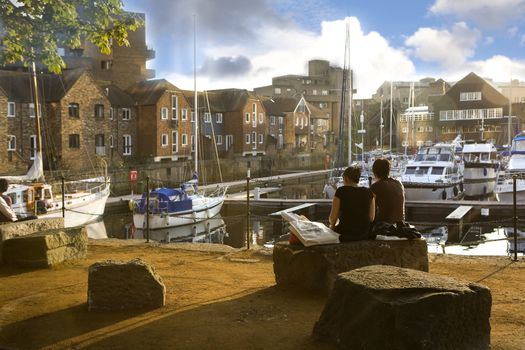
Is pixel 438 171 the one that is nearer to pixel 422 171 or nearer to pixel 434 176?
pixel 434 176

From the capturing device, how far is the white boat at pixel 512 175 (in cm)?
2894

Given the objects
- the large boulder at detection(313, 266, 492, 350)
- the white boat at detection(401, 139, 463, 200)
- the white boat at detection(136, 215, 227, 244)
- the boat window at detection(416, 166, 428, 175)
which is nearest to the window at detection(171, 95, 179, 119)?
the white boat at detection(401, 139, 463, 200)

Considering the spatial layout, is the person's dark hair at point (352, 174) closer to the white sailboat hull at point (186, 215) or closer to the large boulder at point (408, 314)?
the large boulder at point (408, 314)

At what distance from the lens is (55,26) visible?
7.88 metres

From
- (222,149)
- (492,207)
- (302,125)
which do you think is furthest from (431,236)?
(302,125)

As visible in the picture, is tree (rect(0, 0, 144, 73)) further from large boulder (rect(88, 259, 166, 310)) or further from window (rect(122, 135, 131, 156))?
window (rect(122, 135, 131, 156))

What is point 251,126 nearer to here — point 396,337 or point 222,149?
point 222,149

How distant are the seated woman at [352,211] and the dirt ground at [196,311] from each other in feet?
2.48

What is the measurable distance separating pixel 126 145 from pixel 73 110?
6.30 m

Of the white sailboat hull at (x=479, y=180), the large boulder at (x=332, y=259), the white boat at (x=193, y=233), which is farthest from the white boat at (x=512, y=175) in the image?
the large boulder at (x=332, y=259)

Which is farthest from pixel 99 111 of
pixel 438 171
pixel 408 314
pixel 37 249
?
pixel 408 314

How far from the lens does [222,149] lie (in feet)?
178

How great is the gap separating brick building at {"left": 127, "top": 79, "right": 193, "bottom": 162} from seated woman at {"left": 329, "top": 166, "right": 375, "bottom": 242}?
39.1 metres

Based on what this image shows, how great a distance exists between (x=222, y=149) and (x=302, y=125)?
56.2 ft
